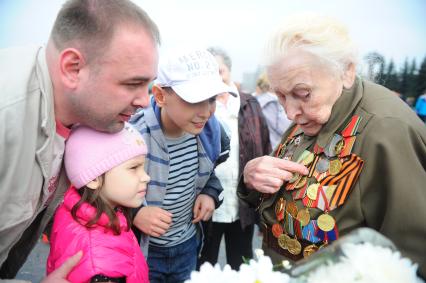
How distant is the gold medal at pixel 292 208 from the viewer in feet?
5.25

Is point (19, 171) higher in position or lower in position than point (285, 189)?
higher

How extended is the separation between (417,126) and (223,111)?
A: 217 cm

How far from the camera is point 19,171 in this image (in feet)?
4.25

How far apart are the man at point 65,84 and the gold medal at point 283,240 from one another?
0.91 metres

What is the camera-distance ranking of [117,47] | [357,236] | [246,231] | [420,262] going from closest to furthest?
[357,236] → [420,262] → [117,47] → [246,231]

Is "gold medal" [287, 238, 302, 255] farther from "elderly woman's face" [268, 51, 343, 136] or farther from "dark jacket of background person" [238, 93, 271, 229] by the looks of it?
"dark jacket of background person" [238, 93, 271, 229]

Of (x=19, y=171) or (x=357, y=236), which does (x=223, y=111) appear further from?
(x=357, y=236)

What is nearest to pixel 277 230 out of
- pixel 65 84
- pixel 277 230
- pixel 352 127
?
pixel 277 230

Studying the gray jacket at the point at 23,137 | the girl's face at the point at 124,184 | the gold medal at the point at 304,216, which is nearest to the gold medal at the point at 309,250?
the gold medal at the point at 304,216

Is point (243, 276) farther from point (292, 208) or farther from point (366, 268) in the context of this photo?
point (292, 208)

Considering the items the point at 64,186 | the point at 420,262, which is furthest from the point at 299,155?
the point at 64,186

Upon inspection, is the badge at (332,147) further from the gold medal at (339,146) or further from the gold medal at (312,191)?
the gold medal at (312,191)

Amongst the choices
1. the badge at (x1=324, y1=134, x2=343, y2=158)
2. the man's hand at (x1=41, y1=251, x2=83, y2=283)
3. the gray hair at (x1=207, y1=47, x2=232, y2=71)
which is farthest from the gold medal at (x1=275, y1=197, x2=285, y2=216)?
the gray hair at (x1=207, y1=47, x2=232, y2=71)

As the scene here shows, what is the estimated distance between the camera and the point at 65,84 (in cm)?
139
